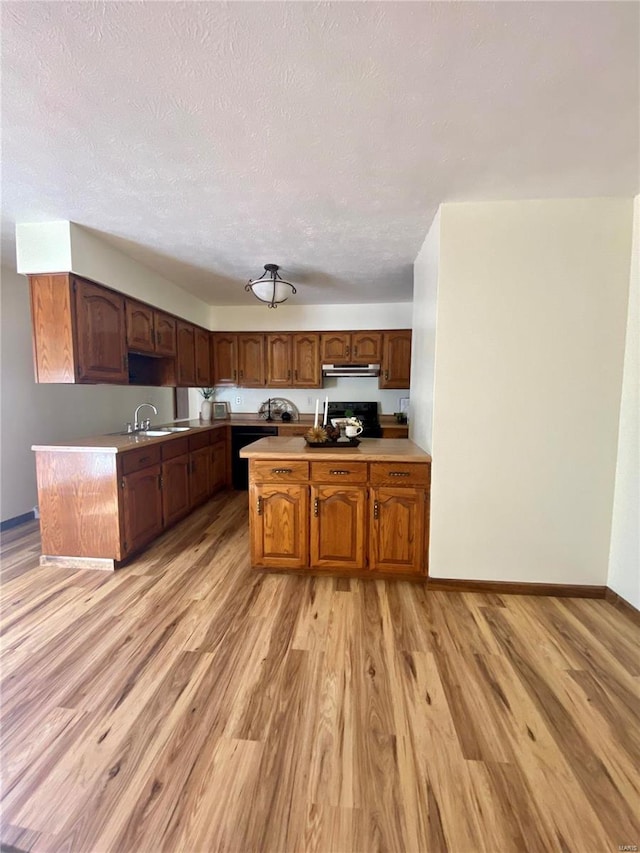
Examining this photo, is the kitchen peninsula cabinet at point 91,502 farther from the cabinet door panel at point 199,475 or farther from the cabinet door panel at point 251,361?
the cabinet door panel at point 251,361

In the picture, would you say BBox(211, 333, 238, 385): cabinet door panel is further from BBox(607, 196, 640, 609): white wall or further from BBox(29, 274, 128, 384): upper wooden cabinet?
BBox(607, 196, 640, 609): white wall

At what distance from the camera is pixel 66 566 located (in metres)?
2.50

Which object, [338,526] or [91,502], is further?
[91,502]

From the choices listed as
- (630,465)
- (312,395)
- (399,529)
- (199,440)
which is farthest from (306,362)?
(630,465)

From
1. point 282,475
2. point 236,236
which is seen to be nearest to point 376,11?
point 236,236

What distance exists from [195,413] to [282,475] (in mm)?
3243

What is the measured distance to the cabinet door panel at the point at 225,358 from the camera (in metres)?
4.50

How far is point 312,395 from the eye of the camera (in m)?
4.76

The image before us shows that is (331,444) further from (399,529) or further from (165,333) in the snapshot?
(165,333)

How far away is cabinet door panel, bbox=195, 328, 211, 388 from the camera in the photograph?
4168 mm

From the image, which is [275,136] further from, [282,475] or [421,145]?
[282,475]

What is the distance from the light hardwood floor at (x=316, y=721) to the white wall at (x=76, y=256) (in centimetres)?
225

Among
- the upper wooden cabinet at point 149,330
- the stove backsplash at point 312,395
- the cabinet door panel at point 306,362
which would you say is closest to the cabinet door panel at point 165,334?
the upper wooden cabinet at point 149,330

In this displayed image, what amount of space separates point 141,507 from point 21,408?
71.1 inches
